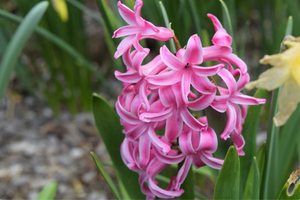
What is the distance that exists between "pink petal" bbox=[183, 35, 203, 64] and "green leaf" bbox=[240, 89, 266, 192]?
27 centimetres

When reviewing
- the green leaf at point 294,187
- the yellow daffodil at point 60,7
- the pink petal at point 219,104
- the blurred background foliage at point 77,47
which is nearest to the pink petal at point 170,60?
the pink petal at point 219,104

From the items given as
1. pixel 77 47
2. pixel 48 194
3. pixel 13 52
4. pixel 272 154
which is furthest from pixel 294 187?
pixel 77 47

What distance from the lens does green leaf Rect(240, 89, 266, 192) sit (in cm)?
78

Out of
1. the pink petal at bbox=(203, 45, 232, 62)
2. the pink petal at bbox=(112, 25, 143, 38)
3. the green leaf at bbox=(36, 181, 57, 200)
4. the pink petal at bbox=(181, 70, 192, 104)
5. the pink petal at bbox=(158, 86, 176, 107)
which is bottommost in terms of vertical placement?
the green leaf at bbox=(36, 181, 57, 200)

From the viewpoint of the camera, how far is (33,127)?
5.93 feet

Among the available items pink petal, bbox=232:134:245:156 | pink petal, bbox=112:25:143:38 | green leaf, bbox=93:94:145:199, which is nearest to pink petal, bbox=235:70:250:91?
pink petal, bbox=232:134:245:156

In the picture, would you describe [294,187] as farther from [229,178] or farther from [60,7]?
[60,7]

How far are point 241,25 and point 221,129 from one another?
2.14 m

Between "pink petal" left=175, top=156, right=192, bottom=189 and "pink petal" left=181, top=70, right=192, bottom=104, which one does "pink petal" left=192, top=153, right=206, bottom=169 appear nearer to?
"pink petal" left=175, top=156, right=192, bottom=189

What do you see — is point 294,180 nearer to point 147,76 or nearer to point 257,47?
point 147,76

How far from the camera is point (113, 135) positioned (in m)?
0.84

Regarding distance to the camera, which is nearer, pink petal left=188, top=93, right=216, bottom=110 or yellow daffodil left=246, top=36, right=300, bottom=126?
yellow daffodil left=246, top=36, right=300, bottom=126

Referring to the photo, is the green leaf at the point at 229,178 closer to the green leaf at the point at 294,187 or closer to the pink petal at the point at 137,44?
the green leaf at the point at 294,187

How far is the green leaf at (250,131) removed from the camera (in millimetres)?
777
